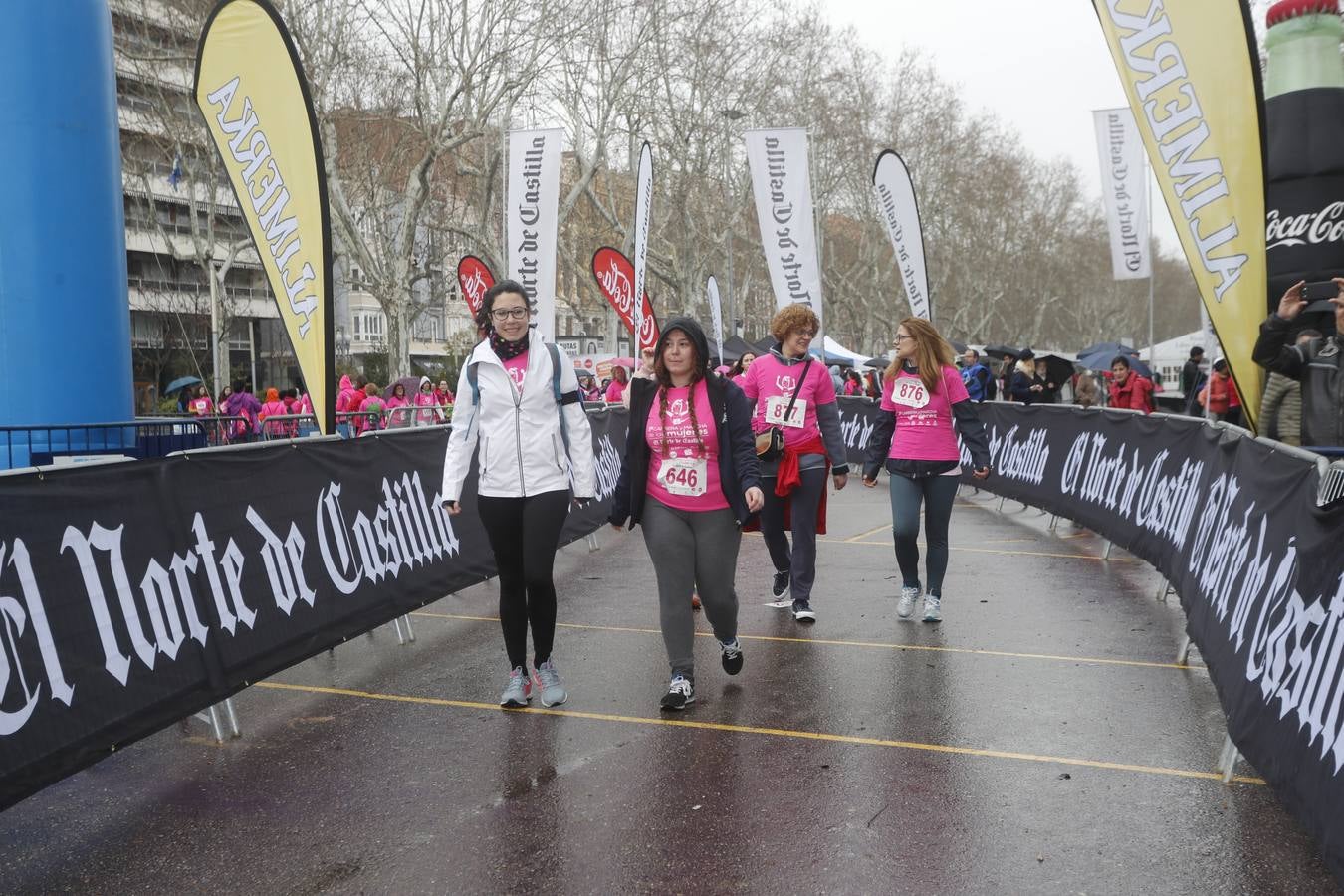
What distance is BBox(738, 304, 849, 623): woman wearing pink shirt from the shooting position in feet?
23.6

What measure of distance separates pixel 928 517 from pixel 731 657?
2.15 metres

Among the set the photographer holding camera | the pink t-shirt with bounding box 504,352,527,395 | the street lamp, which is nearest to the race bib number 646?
the pink t-shirt with bounding box 504,352,527,395

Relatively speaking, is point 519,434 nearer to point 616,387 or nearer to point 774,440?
point 774,440

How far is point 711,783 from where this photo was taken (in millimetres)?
4508

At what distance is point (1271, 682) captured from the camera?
4.01 m

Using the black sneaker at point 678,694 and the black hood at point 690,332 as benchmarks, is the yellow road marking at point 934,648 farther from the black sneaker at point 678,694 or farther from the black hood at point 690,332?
the black hood at point 690,332

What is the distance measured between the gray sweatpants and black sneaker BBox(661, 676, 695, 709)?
0.16 feet

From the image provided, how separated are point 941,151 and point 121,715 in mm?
54714

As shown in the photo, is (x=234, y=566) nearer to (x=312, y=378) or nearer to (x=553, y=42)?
(x=312, y=378)

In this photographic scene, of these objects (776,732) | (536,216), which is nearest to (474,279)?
(536,216)

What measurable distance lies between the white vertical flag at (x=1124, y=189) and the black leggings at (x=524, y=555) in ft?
77.1

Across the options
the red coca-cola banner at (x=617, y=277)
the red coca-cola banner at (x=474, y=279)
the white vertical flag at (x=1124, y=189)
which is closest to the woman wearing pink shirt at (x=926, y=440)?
the red coca-cola banner at (x=617, y=277)

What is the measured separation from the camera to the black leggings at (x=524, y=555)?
211 inches

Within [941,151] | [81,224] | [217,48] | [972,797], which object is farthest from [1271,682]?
[941,151]
